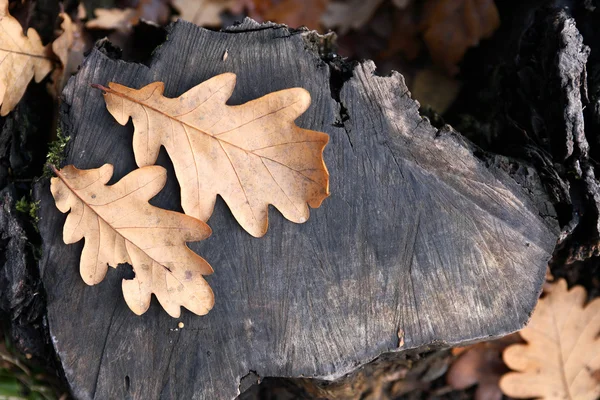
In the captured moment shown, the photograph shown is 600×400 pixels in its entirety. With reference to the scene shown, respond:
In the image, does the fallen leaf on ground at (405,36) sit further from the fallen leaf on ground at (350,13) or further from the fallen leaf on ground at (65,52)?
the fallen leaf on ground at (65,52)

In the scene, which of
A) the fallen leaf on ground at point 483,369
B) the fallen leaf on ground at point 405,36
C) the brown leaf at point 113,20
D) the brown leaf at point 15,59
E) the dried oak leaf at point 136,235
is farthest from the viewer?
the fallen leaf on ground at point 405,36

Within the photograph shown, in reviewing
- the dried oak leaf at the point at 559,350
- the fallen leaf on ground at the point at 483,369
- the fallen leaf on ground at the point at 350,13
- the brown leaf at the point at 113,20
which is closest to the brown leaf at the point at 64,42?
the brown leaf at the point at 113,20

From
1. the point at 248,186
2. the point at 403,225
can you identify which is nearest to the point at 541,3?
the point at 403,225

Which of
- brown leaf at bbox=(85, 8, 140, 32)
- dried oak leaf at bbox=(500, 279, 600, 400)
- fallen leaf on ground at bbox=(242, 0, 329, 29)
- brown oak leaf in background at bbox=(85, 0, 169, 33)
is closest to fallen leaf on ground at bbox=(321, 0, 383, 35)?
fallen leaf on ground at bbox=(242, 0, 329, 29)

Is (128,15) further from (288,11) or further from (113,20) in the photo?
(288,11)

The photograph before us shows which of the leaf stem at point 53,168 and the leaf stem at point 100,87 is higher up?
the leaf stem at point 100,87

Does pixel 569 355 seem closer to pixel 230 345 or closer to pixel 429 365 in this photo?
pixel 429 365

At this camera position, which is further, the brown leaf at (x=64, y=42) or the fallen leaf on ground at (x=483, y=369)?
the fallen leaf on ground at (x=483, y=369)
